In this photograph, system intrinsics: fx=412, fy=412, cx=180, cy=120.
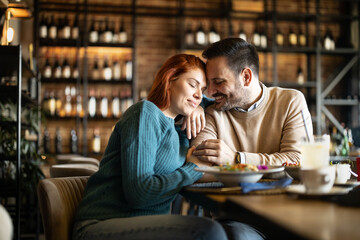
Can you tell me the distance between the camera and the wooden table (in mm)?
668

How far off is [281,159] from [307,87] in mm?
4459

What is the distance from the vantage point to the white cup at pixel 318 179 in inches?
41.1

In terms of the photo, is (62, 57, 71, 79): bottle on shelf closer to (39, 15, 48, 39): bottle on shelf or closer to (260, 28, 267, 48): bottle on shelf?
(39, 15, 48, 39): bottle on shelf

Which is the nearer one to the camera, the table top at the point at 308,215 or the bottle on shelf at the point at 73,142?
the table top at the point at 308,215

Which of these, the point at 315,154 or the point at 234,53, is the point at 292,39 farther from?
the point at 315,154

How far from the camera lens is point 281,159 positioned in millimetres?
1818

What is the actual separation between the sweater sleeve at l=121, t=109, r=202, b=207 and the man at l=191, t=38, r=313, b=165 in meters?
0.59

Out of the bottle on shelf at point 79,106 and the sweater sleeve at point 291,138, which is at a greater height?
the bottle on shelf at point 79,106

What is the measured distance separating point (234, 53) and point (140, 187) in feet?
3.35

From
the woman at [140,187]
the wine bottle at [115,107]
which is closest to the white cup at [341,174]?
the woman at [140,187]

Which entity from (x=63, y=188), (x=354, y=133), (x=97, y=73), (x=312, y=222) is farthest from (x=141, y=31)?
(x=312, y=222)

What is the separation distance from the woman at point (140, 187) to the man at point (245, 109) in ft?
1.71

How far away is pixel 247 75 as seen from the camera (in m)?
2.12

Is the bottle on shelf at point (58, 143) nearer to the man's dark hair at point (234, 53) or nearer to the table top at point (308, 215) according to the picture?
the man's dark hair at point (234, 53)
